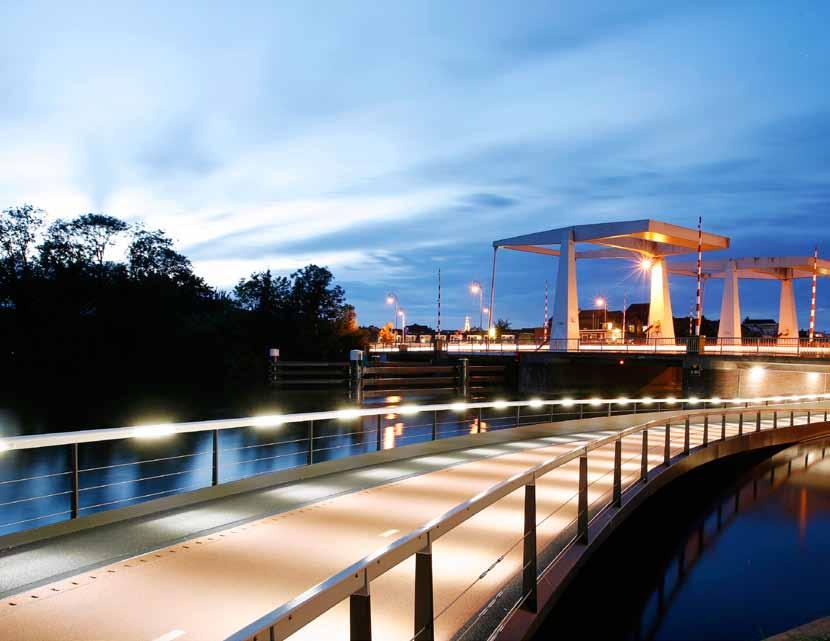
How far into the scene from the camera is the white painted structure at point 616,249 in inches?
1933

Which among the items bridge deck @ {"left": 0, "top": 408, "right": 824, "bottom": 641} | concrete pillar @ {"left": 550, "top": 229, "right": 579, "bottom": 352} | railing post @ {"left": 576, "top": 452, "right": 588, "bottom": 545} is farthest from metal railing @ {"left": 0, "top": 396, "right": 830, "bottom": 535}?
concrete pillar @ {"left": 550, "top": 229, "right": 579, "bottom": 352}

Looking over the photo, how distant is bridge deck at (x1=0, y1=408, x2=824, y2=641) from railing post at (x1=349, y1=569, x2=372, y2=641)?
92 cm

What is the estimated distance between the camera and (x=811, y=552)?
1423 cm

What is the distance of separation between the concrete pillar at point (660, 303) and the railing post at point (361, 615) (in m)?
54.7

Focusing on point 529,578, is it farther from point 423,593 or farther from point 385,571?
point 385,571

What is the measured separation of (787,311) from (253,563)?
2667 inches

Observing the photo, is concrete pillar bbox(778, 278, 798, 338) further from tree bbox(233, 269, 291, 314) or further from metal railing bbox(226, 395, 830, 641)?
metal railing bbox(226, 395, 830, 641)

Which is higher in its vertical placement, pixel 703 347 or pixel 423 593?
pixel 703 347

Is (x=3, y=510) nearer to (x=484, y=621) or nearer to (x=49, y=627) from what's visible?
(x=49, y=627)

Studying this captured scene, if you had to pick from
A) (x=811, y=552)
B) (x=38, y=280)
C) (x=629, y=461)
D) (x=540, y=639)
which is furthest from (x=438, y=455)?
(x=38, y=280)

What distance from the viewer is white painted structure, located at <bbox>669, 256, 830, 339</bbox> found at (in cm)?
6031

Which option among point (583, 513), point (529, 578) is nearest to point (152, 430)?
point (529, 578)

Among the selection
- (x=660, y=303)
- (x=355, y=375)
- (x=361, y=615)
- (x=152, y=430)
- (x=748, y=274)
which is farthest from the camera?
(x=748, y=274)

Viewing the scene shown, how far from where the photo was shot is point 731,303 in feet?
206
